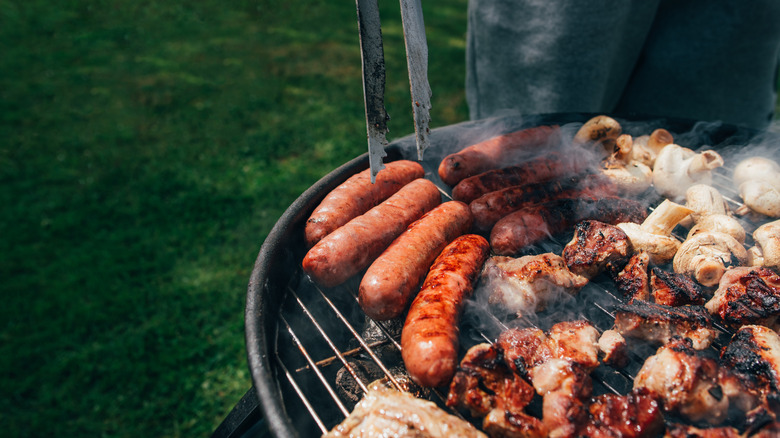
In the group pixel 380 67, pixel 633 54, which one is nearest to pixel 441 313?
pixel 380 67

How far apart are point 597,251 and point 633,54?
3.11m

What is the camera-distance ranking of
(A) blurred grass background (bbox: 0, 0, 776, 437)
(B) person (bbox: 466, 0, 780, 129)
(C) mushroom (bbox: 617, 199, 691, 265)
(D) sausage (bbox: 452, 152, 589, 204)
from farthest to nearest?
1. (B) person (bbox: 466, 0, 780, 129)
2. (A) blurred grass background (bbox: 0, 0, 776, 437)
3. (D) sausage (bbox: 452, 152, 589, 204)
4. (C) mushroom (bbox: 617, 199, 691, 265)

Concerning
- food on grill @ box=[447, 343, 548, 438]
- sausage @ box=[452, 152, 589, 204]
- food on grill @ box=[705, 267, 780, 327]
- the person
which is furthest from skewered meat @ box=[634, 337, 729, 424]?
the person

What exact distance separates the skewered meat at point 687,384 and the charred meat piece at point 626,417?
9 cm

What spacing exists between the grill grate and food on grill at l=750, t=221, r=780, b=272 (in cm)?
50

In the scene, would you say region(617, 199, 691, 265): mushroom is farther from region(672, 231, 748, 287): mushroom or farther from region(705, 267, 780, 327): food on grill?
region(705, 267, 780, 327): food on grill

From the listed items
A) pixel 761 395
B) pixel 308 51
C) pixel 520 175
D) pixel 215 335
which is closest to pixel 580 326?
pixel 761 395

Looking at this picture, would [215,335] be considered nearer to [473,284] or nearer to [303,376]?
Result: [303,376]

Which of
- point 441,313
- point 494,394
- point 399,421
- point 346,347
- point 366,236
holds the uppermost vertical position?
point 366,236

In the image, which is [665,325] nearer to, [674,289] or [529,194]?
[674,289]

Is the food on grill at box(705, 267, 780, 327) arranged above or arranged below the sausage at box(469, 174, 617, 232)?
below

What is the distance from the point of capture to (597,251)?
→ 2479 mm

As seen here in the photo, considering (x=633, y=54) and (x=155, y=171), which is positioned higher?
(x=633, y=54)

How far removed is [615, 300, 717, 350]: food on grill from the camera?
2.13 m
